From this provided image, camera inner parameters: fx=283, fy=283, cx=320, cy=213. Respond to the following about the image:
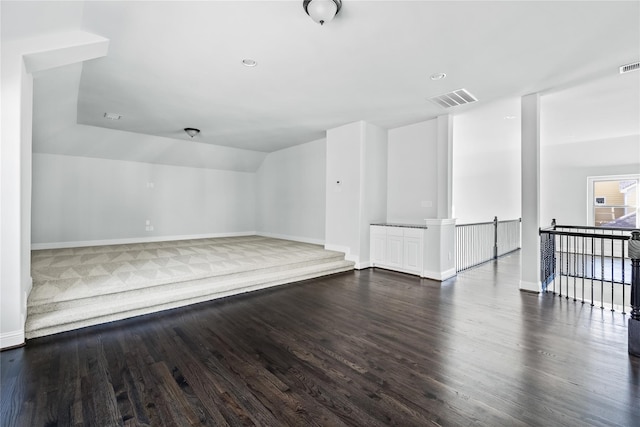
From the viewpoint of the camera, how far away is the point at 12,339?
8.33 feet

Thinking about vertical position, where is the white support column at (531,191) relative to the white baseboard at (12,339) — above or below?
above

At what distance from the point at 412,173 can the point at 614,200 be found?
5.70 metres

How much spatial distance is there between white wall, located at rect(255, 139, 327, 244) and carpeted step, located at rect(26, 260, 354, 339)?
252cm

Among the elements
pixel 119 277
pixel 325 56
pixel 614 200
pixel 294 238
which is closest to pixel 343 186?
pixel 294 238

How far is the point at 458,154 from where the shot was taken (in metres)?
8.09

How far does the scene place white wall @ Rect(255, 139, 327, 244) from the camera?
7367mm

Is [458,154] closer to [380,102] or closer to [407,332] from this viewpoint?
[380,102]

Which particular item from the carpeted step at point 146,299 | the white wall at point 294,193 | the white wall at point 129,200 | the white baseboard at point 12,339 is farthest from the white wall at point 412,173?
the white baseboard at point 12,339

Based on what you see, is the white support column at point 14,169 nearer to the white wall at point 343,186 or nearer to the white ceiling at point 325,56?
the white ceiling at point 325,56

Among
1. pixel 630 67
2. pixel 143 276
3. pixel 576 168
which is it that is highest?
pixel 630 67

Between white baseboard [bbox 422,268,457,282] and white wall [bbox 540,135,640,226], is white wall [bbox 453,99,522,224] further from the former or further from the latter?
white baseboard [bbox 422,268,457,282]

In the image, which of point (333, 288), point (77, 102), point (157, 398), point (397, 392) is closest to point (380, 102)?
point (333, 288)

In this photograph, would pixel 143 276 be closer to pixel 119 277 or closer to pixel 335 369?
pixel 119 277

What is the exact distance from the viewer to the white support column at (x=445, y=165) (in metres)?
5.15
